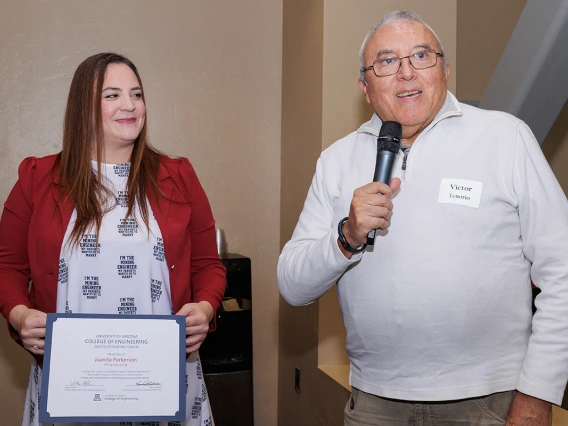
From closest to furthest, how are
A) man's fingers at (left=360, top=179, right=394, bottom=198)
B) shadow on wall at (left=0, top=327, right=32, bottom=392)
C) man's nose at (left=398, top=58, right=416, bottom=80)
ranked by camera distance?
man's fingers at (left=360, top=179, right=394, bottom=198)
man's nose at (left=398, top=58, right=416, bottom=80)
shadow on wall at (left=0, top=327, right=32, bottom=392)

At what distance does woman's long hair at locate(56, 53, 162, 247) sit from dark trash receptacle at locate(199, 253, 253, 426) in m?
1.75

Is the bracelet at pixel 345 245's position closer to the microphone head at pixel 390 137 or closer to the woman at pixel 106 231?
the microphone head at pixel 390 137

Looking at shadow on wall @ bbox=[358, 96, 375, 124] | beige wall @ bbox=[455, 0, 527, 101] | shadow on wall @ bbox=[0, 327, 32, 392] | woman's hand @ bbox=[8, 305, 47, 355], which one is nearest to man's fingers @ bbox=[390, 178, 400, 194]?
woman's hand @ bbox=[8, 305, 47, 355]

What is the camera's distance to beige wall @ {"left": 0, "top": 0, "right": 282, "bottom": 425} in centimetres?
411

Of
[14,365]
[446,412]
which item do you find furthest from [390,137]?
[14,365]

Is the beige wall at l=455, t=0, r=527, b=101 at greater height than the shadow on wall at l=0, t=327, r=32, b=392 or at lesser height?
greater

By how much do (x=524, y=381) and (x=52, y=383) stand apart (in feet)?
4.04

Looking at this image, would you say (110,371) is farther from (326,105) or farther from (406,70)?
(326,105)

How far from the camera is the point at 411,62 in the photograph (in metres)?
1.93

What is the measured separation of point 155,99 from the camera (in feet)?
14.2

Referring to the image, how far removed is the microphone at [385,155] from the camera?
1.68 m

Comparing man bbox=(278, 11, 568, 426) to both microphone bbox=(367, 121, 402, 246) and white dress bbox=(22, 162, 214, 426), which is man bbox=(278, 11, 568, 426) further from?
white dress bbox=(22, 162, 214, 426)

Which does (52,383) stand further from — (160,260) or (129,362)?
(160,260)
